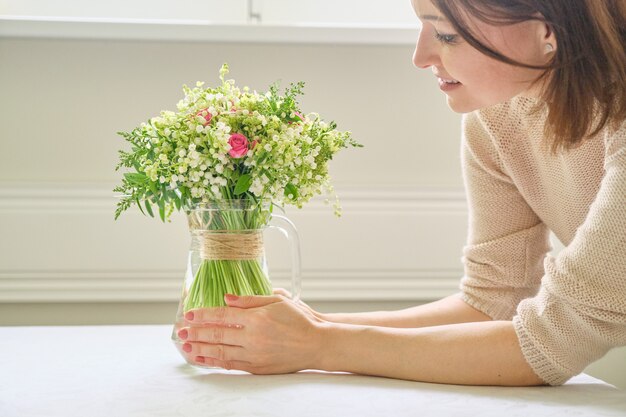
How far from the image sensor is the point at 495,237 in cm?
148

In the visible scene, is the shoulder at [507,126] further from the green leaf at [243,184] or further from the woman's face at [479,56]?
the green leaf at [243,184]

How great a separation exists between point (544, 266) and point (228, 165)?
1.39 ft

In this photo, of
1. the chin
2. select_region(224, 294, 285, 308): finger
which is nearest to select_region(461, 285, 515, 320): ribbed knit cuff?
the chin

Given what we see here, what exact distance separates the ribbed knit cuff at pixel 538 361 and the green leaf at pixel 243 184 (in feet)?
1.26

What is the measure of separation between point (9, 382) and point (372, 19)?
1.27m

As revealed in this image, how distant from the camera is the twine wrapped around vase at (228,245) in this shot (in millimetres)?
1138

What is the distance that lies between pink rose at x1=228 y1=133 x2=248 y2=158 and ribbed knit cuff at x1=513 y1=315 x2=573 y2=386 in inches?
16.2

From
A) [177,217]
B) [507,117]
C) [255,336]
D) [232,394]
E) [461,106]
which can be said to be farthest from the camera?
[177,217]

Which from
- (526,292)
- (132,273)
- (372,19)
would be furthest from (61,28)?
(526,292)

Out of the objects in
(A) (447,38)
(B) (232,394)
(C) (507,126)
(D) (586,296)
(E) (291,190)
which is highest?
(A) (447,38)

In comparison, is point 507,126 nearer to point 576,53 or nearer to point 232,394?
point 576,53

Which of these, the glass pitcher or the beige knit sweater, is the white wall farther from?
the glass pitcher

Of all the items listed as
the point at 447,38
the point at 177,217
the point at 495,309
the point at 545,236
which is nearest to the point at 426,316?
the point at 495,309

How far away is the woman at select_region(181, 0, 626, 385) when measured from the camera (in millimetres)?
1055
